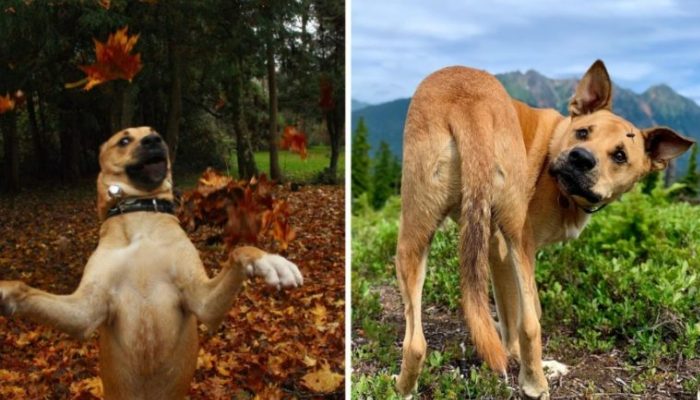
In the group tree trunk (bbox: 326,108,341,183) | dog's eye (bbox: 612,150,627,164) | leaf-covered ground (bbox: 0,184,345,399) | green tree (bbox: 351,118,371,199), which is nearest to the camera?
leaf-covered ground (bbox: 0,184,345,399)

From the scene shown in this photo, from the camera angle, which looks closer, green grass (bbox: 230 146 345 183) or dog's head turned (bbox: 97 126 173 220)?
dog's head turned (bbox: 97 126 173 220)

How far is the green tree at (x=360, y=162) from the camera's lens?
→ 648cm

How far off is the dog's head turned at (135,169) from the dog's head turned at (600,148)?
1369 mm

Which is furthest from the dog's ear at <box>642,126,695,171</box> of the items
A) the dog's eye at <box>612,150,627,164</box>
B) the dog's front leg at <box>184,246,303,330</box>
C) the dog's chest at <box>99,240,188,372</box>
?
the dog's chest at <box>99,240,188,372</box>

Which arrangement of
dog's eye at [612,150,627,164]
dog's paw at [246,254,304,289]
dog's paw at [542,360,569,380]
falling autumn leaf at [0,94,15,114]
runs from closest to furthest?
dog's paw at [246,254,304,289]
falling autumn leaf at [0,94,15,114]
dog's eye at [612,150,627,164]
dog's paw at [542,360,569,380]

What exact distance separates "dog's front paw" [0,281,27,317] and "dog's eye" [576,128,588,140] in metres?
1.94

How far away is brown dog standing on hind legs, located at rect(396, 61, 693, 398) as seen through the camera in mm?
3012

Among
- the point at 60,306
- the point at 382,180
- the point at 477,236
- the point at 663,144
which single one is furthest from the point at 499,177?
the point at 382,180

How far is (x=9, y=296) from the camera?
2.29 m

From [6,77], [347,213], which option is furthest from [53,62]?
[347,213]

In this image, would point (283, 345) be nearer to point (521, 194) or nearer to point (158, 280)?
point (158, 280)

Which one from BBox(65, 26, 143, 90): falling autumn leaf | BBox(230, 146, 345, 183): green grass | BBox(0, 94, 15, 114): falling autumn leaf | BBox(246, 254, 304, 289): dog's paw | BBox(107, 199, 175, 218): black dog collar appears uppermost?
BBox(65, 26, 143, 90): falling autumn leaf

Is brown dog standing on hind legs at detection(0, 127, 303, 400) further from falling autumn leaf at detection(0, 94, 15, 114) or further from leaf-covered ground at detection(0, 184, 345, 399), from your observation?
falling autumn leaf at detection(0, 94, 15, 114)

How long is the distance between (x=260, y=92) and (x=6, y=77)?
88 centimetres
